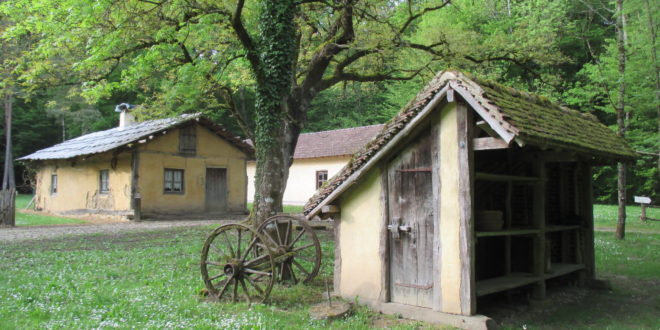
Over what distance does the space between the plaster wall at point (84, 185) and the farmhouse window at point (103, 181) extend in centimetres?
14

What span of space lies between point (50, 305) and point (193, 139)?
1677 centimetres

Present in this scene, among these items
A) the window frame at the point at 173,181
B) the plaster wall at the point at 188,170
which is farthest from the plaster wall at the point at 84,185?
the window frame at the point at 173,181

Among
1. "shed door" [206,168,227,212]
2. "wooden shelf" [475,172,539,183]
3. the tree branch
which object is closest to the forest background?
the tree branch

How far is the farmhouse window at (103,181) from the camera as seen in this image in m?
23.0

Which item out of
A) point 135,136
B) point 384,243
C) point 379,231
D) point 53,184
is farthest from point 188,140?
point 384,243

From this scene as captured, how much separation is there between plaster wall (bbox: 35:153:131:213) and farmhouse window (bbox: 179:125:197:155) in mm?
2455

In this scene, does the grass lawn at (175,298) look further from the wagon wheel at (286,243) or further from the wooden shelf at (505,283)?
the wooden shelf at (505,283)

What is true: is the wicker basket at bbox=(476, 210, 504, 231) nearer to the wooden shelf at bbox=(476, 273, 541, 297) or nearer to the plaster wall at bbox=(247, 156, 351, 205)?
the wooden shelf at bbox=(476, 273, 541, 297)

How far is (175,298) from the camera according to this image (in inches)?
301

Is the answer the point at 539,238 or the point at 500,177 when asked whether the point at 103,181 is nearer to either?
the point at 500,177

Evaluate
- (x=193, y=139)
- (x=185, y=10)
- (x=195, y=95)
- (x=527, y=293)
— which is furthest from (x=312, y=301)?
(x=193, y=139)

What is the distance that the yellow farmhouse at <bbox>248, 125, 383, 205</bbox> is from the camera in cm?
3022

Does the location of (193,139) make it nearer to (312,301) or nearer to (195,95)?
(195,95)

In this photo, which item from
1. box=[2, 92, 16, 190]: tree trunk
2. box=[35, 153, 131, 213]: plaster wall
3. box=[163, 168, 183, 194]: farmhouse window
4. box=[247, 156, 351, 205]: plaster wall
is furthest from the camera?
box=[2, 92, 16, 190]: tree trunk
